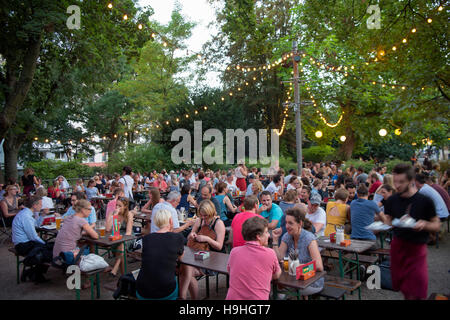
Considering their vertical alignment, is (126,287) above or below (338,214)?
below

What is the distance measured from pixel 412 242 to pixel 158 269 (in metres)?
2.39

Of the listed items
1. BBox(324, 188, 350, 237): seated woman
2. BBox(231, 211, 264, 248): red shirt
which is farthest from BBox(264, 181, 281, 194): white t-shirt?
BBox(231, 211, 264, 248): red shirt

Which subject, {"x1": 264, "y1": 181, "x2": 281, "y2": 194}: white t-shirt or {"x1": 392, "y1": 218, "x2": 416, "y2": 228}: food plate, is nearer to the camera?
{"x1": 392, "y1": 218, "x2": 416, "y2": 228}: food plate

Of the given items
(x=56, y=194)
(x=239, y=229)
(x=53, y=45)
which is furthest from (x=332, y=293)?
(x=53, y=45)

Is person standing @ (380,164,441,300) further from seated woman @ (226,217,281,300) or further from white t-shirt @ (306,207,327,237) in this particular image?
white t-shirt @ (306,207,327,237)

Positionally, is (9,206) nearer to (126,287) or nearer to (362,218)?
(126,287)

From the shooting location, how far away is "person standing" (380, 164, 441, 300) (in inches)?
104

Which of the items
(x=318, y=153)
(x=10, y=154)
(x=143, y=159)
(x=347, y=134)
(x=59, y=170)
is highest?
(x=347, y=134)

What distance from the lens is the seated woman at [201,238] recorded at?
412 cm

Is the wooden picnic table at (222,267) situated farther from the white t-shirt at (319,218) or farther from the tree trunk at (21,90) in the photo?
the tree trunk at (21,90)

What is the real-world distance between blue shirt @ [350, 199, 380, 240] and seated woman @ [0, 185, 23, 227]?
7.81 meters

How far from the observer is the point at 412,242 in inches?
105

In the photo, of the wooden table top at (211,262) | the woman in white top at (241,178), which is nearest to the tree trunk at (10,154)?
the woman in white top at (241,178)
